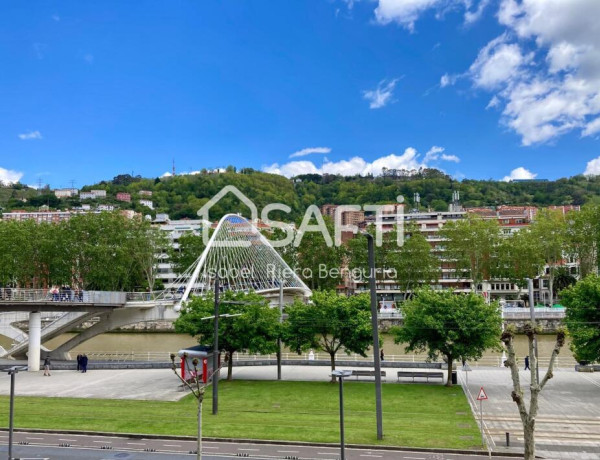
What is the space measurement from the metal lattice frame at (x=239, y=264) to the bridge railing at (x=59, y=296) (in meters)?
8.54

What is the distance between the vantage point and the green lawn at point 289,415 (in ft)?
64.4

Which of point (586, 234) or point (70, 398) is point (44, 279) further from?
point (586, 234)

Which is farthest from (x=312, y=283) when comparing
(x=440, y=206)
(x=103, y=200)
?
A: (x=103, y=200)

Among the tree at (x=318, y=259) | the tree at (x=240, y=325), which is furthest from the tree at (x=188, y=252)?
the tree at (x=240, y=325)

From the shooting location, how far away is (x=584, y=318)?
97.9 feet

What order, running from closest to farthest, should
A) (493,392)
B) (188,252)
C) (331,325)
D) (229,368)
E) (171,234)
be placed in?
1. (493,392)
2. (331,325)
3. (229,368)
4. (188,252)
5. (171,234)

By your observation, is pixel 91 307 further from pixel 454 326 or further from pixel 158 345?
pixel 454 326

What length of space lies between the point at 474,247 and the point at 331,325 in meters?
54.3

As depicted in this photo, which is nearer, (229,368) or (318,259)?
(229,368)

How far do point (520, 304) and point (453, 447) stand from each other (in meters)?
71.4

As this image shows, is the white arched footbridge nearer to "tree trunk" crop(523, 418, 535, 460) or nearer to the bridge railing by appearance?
the bridge railing

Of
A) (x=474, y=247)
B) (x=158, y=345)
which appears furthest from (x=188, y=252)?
(x=474, y=247)

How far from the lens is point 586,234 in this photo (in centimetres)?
7719

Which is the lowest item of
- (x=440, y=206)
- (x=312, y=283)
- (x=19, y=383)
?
(x=19, y=383)
